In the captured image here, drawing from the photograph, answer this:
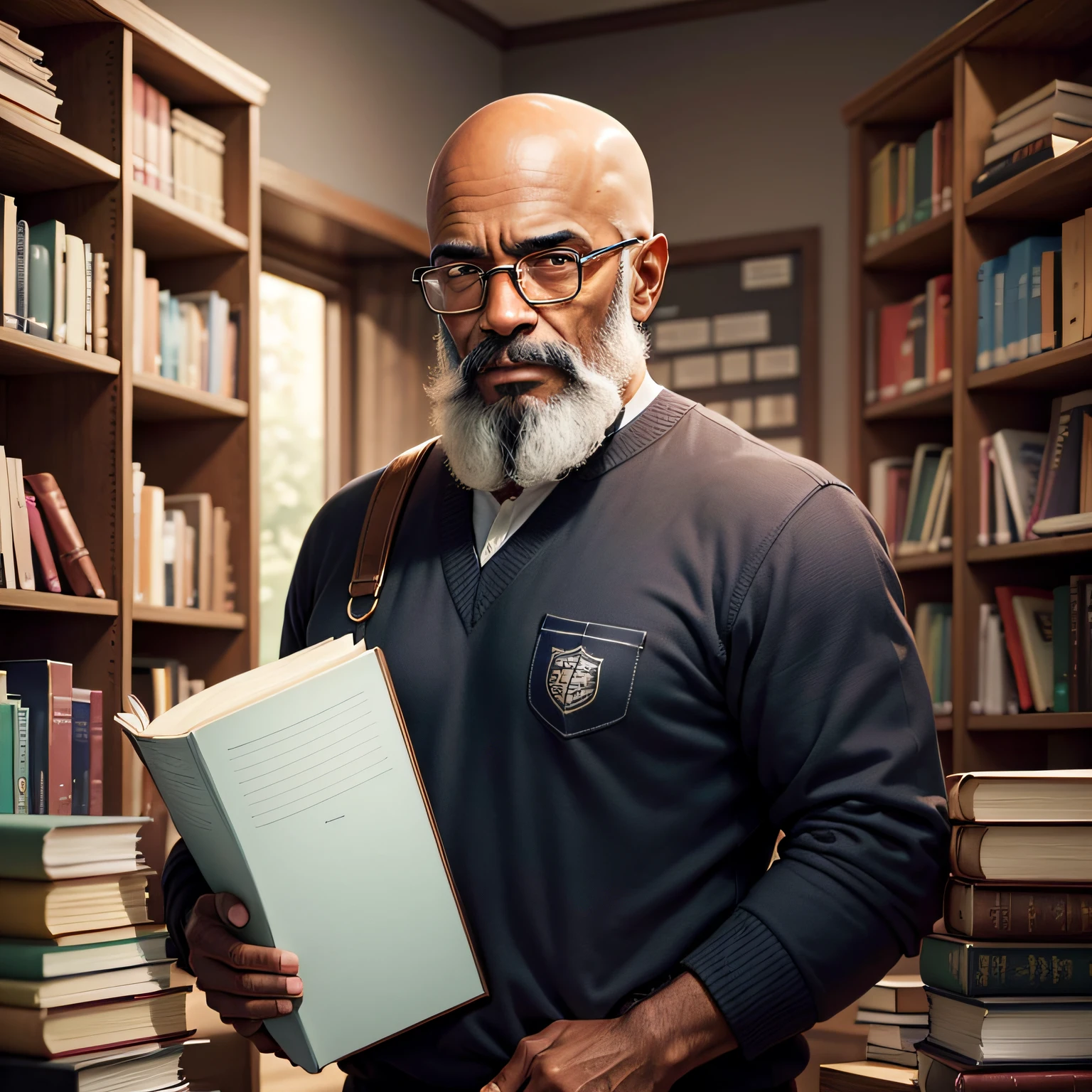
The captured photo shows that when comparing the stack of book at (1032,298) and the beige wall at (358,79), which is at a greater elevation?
the beige wall at (358,79)

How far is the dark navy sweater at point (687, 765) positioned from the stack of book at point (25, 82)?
1.67 meters

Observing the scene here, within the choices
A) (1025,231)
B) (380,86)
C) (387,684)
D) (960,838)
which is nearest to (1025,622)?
(1025,231)

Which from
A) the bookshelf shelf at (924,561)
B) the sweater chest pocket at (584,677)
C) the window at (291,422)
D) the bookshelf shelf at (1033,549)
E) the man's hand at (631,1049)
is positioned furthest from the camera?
the window at (291,422)

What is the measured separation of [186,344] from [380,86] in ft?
5.11

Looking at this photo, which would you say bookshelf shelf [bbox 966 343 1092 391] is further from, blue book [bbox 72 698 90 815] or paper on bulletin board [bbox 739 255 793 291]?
blue book [bbox 72 698 90 815]

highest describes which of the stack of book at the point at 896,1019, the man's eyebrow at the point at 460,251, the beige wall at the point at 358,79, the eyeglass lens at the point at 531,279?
the beige wall at the point at 358,79

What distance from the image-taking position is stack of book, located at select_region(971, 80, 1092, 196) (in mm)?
2869

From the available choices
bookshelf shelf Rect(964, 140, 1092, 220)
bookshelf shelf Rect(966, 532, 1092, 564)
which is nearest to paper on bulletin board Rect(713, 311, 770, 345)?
bookshelf shelf Rect(964, 140, 1092, 220)

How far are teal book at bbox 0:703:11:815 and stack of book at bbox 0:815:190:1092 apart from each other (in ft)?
2.91

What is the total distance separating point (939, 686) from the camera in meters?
3.45

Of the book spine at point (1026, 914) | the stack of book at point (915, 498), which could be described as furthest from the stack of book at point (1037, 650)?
the book spine at point (1026, 914)

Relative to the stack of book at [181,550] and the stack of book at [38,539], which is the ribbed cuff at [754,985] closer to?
the stack of book at [38,539]

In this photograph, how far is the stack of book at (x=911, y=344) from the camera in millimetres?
3426

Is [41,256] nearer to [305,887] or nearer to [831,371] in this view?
[305,887]
